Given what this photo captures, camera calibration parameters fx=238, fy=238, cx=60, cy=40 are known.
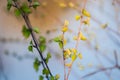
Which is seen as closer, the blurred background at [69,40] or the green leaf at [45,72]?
the green leaf at [45,72]

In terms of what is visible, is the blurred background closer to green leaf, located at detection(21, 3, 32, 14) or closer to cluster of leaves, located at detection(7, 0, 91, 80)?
cluster of leaves, located at detection(7, 0, 91, 80)

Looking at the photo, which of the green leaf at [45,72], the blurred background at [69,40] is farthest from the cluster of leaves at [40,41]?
the blurred background at [69,40]

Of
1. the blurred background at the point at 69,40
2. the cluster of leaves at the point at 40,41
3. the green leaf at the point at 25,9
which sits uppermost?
the green leaf at the point at 25,9

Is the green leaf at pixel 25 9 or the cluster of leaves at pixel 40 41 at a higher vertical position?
the green leaf at pixel 25 9

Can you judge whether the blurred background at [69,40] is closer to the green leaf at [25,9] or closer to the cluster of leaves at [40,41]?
the cluster of leaves at [40,41]

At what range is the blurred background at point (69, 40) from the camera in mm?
2209

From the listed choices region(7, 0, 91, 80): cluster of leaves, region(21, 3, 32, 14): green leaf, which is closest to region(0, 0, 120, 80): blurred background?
region(7, 0, 91, 80): cluster of leaves

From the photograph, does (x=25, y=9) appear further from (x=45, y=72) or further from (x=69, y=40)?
(x=69, y=40)

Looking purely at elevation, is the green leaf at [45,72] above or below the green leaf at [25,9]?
below

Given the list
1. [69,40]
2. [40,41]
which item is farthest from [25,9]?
[69,40]

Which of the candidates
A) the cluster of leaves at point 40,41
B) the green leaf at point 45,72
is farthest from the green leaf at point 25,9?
the green leaf at point 45,72

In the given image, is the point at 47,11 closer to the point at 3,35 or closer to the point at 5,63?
the point at 3,35

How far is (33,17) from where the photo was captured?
2348 millimetres

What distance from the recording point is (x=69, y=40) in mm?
2271
